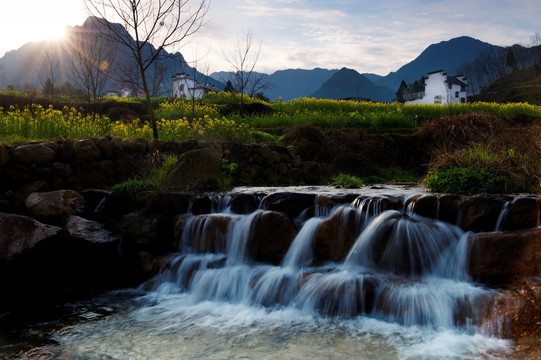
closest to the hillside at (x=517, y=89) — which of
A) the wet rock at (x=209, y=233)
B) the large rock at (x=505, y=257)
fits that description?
the large rock at (x=505, y=257)

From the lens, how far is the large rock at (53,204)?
23.6 feet

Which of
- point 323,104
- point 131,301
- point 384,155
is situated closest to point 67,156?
point 131,301

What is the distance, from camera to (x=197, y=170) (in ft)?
28.9

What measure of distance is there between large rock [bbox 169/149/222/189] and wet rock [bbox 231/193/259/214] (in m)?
1.41

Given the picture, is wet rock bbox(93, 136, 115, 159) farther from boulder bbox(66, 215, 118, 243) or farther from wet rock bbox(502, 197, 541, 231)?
wet rock bbox(502, 197, 541, 231)

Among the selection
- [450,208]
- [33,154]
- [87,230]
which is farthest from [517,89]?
[87,230]

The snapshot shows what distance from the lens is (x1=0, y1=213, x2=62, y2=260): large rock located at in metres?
5.73

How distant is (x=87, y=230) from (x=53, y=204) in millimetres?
1019

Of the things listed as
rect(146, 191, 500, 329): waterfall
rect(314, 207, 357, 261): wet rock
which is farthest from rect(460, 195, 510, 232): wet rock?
rect(314, 207, 357, 261): wet rock

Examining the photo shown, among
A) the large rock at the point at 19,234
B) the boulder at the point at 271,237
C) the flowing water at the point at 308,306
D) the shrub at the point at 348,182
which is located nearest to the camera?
the flowing water at the point at 308,306

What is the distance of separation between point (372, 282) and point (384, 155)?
28.7 ft

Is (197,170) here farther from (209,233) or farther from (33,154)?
(33,154)

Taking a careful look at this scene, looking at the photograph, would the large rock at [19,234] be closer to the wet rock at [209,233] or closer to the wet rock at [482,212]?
the wet rock at [209,233]

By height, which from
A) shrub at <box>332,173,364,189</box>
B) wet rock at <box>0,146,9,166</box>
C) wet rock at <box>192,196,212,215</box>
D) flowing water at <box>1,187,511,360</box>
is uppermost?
wet rock at <box>0,146,9,166</box>
